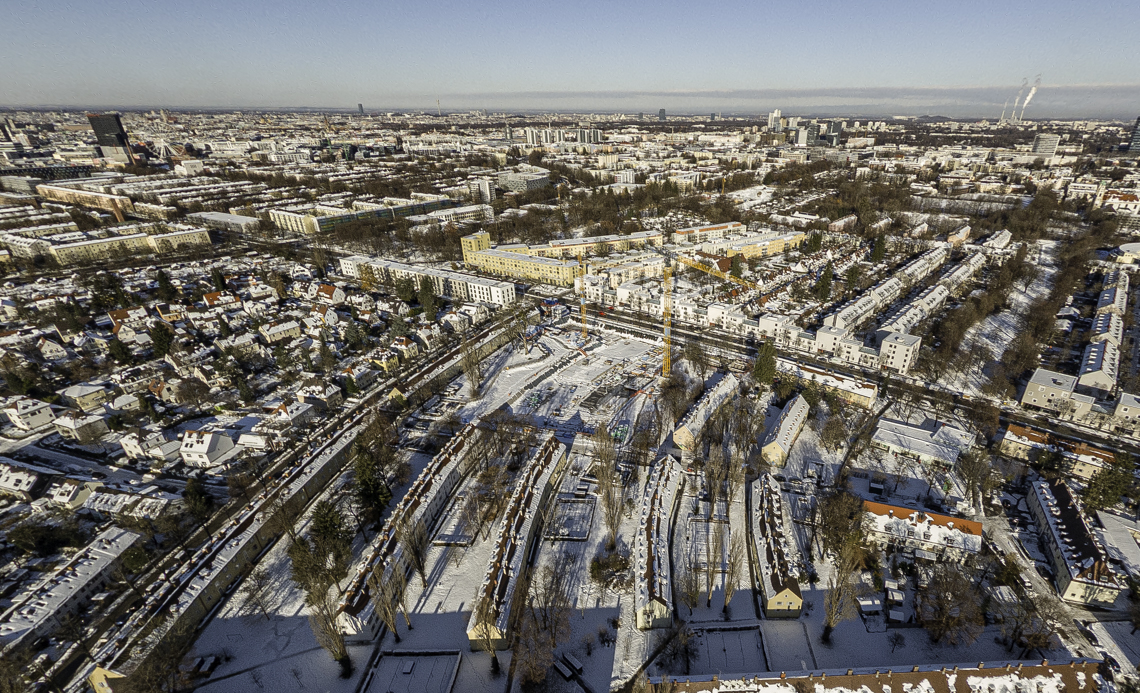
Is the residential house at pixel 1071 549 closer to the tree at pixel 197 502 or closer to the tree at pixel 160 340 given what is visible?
the tree at pixel 197 502

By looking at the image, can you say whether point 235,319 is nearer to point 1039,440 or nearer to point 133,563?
point 133,563

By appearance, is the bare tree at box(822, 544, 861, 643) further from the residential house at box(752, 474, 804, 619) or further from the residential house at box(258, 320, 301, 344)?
the residential house at box(258, 320, 301, 344)

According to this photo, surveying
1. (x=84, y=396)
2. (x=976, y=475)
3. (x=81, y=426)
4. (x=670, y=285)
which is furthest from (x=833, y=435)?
(x=84, y=396)

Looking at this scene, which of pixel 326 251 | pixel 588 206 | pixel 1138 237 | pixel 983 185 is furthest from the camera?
pixel 983 185

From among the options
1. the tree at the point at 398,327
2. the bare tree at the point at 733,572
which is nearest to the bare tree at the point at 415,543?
the bare tree at the point at 733,572

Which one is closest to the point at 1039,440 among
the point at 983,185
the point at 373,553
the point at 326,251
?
the point at 373,553

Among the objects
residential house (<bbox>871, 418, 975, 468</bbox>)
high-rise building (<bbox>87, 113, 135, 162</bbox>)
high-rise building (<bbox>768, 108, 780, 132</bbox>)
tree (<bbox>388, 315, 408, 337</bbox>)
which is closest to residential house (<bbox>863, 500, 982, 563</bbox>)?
residential house (<bbox>871, 418, 975, 468</bbox>)
